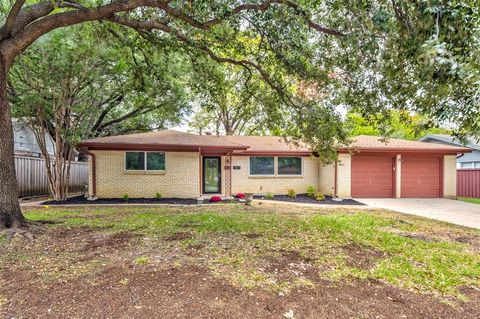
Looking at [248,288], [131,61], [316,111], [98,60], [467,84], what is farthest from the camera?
[98,60]

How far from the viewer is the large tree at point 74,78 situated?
31.1ft

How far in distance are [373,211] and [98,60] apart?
11.8 metres

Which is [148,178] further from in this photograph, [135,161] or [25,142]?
[25,142]

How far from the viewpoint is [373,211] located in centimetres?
1012

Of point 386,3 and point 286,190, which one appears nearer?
point 386,3

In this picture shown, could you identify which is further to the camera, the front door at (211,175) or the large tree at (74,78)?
the front door at (211,175)

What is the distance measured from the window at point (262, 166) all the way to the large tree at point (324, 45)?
582 centimetres

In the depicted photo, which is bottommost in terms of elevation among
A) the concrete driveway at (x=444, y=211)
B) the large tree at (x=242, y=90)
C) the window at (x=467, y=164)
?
the concrete driveway at (x=444, y=211)

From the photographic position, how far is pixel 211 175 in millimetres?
13633

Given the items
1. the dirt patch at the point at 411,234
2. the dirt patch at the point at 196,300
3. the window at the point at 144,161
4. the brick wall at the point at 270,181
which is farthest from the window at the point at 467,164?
the dirt patch at the point at 196,300

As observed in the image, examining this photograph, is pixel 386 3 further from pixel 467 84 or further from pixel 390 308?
pixel 390 308

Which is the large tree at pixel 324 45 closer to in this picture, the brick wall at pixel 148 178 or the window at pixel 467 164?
the brick wall at pixel 148 178

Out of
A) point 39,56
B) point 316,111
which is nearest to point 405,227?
point 316,111

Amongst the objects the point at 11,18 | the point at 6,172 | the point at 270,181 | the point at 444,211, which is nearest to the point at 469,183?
the point at 444,211
